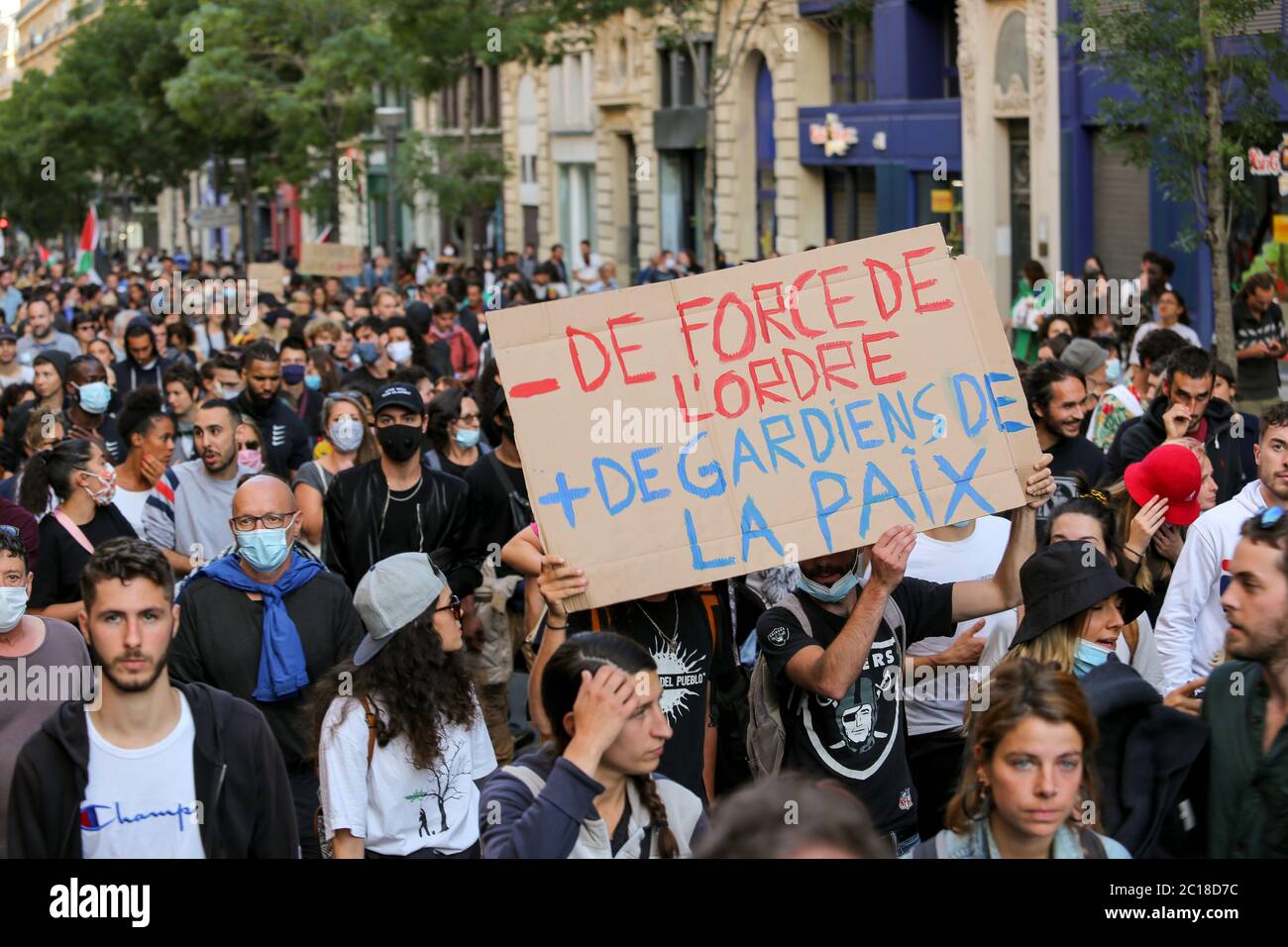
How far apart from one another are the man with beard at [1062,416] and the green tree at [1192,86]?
725 centimetres

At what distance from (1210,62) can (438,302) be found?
6783 mm

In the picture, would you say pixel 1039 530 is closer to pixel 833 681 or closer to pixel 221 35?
pixel 833 681

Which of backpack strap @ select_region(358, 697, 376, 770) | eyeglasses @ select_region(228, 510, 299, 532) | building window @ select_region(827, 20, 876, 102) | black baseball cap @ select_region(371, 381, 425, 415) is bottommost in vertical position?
backpack strap @ select_region(358, 697, 376, 770)

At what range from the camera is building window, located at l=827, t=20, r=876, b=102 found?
3328cm

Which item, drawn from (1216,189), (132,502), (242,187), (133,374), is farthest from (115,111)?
(132,502)

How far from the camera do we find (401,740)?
5.11 meters

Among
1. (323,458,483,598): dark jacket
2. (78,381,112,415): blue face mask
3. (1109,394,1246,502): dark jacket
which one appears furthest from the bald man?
(78,381,112,415): blue face mask

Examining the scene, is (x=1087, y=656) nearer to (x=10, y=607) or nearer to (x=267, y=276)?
(x=10, y=607)

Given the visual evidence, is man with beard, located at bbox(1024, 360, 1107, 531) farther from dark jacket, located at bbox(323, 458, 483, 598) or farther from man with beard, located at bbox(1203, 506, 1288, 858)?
man with beard, located at bbox(1203, 506, 1288, 858)

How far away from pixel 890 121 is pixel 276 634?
26.9 metres

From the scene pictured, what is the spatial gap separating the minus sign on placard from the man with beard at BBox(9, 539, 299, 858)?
4.19ft
